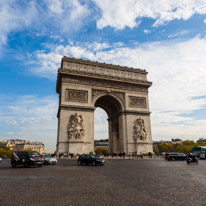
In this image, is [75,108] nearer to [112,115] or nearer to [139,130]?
[112,115]

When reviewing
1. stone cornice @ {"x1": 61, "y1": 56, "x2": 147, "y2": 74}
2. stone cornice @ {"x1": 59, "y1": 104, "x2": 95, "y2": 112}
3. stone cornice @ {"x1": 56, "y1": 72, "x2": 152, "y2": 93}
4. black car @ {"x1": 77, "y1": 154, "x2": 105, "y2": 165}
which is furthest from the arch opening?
black car @ {"x1": 77, "y1": 154, "x2": 105, "y2": 165}

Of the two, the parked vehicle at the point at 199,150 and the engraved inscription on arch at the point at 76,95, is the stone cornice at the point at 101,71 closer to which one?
the engraved inscription on arch at the point at 76,95

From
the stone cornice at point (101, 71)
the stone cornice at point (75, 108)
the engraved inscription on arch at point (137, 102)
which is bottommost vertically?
the stone cornice at point (75, 108)

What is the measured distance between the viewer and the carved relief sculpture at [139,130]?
30.8 m

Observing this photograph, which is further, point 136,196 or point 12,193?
point 12,193

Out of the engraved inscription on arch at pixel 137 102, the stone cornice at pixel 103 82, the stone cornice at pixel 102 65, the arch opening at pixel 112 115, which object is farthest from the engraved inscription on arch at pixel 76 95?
the engraved inscription on arch at pixel 137 102

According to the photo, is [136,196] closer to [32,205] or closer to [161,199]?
[161,199]

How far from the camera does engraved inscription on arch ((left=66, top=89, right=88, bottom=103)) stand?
29.1m

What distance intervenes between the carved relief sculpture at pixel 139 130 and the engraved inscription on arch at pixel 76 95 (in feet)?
31.5

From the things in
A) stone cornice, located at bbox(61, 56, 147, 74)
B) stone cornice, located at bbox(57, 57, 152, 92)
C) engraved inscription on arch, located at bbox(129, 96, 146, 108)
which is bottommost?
engraved inscription on arch, located at bbox(129, 96, 146, 108)

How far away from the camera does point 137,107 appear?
33.2 m

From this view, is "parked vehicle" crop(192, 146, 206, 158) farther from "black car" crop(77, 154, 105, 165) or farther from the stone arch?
"black car" crop(77, 154, 105, 165)

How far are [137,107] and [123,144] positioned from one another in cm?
717

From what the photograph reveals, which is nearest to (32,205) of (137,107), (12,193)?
(12,193)
